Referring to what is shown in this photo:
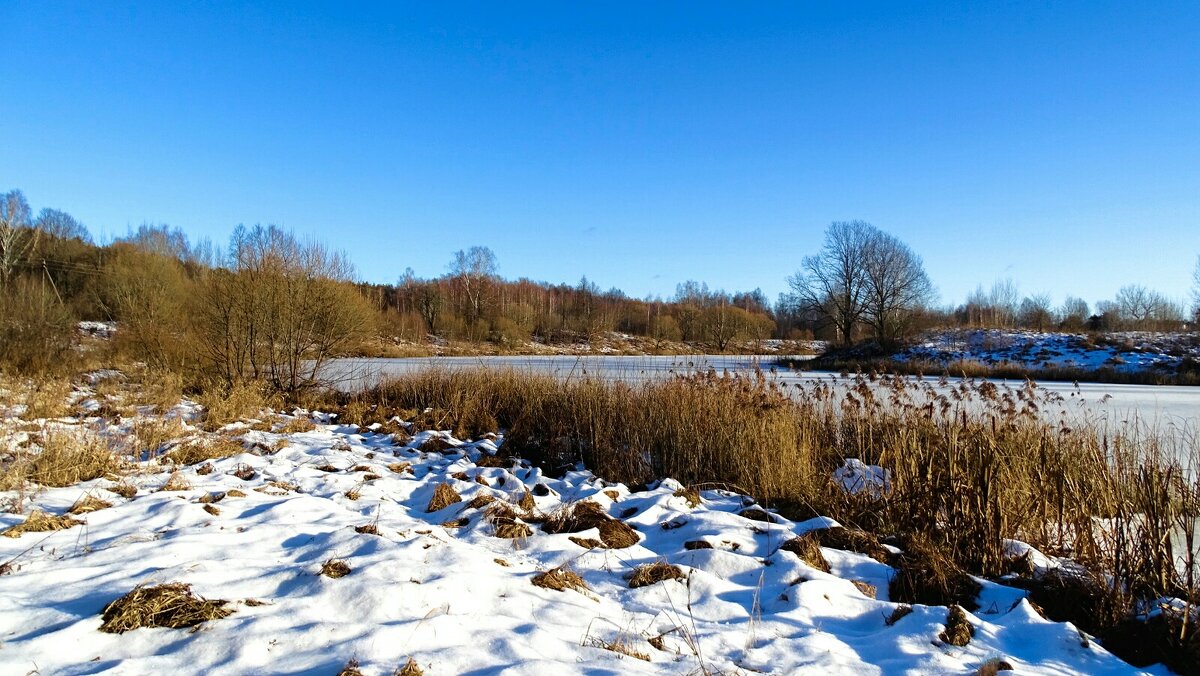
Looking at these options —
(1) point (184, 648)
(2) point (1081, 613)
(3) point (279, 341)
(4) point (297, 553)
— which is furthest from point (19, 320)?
(2) point (1081, 613)

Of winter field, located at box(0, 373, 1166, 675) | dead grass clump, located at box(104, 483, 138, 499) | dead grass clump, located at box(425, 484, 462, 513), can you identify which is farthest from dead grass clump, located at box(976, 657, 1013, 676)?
dead grass clump, located at box(104, 483, 138, 499)

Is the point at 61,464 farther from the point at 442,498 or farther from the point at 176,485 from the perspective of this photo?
the point at 442,498

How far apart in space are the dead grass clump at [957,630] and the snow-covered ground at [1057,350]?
23909 mm

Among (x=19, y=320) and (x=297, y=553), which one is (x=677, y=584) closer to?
(x=297, y=553)

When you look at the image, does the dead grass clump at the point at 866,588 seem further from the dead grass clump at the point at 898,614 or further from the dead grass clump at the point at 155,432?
the dead grass clump at the point at 155,432

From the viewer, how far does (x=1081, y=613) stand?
3270mm

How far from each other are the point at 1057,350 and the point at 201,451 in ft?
99.1

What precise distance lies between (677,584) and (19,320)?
14545mm

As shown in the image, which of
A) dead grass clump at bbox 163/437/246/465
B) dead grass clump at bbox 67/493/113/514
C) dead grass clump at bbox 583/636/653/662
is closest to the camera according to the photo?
dead grass clump at bbox 583/636/653/662

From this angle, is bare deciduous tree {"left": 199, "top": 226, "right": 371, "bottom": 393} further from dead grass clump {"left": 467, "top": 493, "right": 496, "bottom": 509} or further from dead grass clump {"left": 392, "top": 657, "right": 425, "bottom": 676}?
dead grass clump {"left": 392, "top": 657, "right": 425, "bottom": 676}

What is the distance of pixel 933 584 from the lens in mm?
3473

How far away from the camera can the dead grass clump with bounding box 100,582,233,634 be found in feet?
7.41

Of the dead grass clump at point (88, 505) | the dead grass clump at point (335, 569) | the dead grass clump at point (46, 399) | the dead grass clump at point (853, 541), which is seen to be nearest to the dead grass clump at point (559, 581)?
the dead grass clump at point (335, 569)

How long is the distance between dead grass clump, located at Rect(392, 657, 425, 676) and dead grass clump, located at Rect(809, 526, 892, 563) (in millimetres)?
3037
